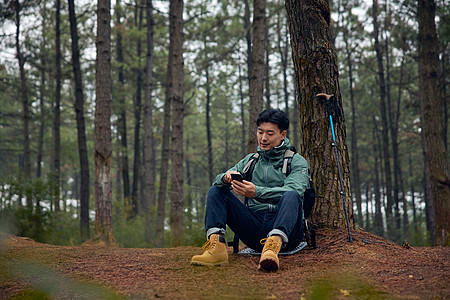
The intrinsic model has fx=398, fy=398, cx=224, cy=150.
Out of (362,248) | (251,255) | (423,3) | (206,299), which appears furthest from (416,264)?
(423,3)

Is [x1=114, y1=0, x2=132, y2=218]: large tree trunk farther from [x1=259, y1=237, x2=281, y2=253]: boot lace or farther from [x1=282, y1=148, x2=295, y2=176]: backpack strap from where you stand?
[x1=259, y1=237, x2=281, y2=253]: boot lace

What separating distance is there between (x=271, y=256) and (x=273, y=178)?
1.00 metres

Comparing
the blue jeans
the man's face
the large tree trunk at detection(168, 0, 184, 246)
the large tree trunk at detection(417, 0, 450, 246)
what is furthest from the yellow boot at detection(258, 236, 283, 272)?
the large tree trunk at detection(168, 0, 184, 246)

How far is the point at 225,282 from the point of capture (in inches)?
125

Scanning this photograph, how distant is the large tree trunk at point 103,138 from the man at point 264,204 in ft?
14.4

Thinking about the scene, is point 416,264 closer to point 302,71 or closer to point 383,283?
point 383,283

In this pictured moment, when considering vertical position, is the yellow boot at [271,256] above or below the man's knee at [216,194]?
below

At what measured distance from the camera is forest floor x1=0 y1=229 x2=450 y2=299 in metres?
2.73

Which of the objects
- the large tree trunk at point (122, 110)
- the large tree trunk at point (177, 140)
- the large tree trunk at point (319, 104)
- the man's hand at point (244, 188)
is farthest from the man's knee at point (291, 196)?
the large tree trunk at point (122, 110)

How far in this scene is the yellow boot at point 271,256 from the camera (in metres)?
3.56

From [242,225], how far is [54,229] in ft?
26.5

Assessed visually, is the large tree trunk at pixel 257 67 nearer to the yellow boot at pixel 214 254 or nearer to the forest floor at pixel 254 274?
the forest floor at pixel 254 274

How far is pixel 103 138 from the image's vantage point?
8102 mm

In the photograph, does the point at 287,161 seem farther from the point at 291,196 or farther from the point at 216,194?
the point at 216,194
